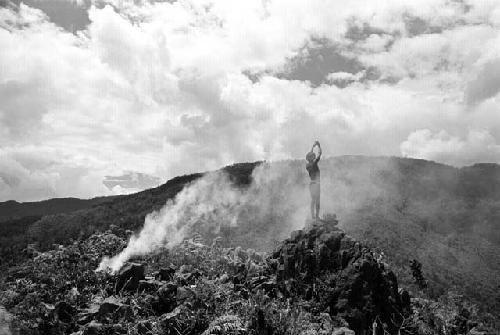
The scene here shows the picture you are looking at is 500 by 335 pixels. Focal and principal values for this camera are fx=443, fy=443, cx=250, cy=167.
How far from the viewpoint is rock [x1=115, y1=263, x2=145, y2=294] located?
18594 millimetres

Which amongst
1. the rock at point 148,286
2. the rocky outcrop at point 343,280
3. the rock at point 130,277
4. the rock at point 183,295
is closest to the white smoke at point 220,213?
the rock at point 130,277

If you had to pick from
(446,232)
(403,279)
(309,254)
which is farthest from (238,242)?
(446,232)

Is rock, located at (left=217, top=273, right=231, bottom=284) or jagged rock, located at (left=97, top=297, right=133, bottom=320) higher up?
rock, located at (left=217, top=273, right=231, bottom=284)

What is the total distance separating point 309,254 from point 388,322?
4.05 metres

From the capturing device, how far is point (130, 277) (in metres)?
18.9

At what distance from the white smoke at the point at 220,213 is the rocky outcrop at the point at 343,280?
9.38 m

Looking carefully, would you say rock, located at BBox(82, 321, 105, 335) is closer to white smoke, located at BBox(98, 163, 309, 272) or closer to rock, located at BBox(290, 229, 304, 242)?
white smoke, located at BBox(98, 163, 309, 272)

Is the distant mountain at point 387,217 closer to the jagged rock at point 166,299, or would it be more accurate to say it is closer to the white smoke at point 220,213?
the white smoke at point 220,213

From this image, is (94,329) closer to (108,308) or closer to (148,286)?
(108,308)

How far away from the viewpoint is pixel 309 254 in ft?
62.0

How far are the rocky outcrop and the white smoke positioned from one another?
9.38 metres

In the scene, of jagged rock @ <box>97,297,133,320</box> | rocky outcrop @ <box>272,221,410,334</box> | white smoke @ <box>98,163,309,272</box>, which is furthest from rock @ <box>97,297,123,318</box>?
rocky outcrop @ <box>272,221,410,334</box>

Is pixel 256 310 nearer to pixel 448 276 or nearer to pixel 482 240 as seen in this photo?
pixel 448 276

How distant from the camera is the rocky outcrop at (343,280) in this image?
1658 cm
